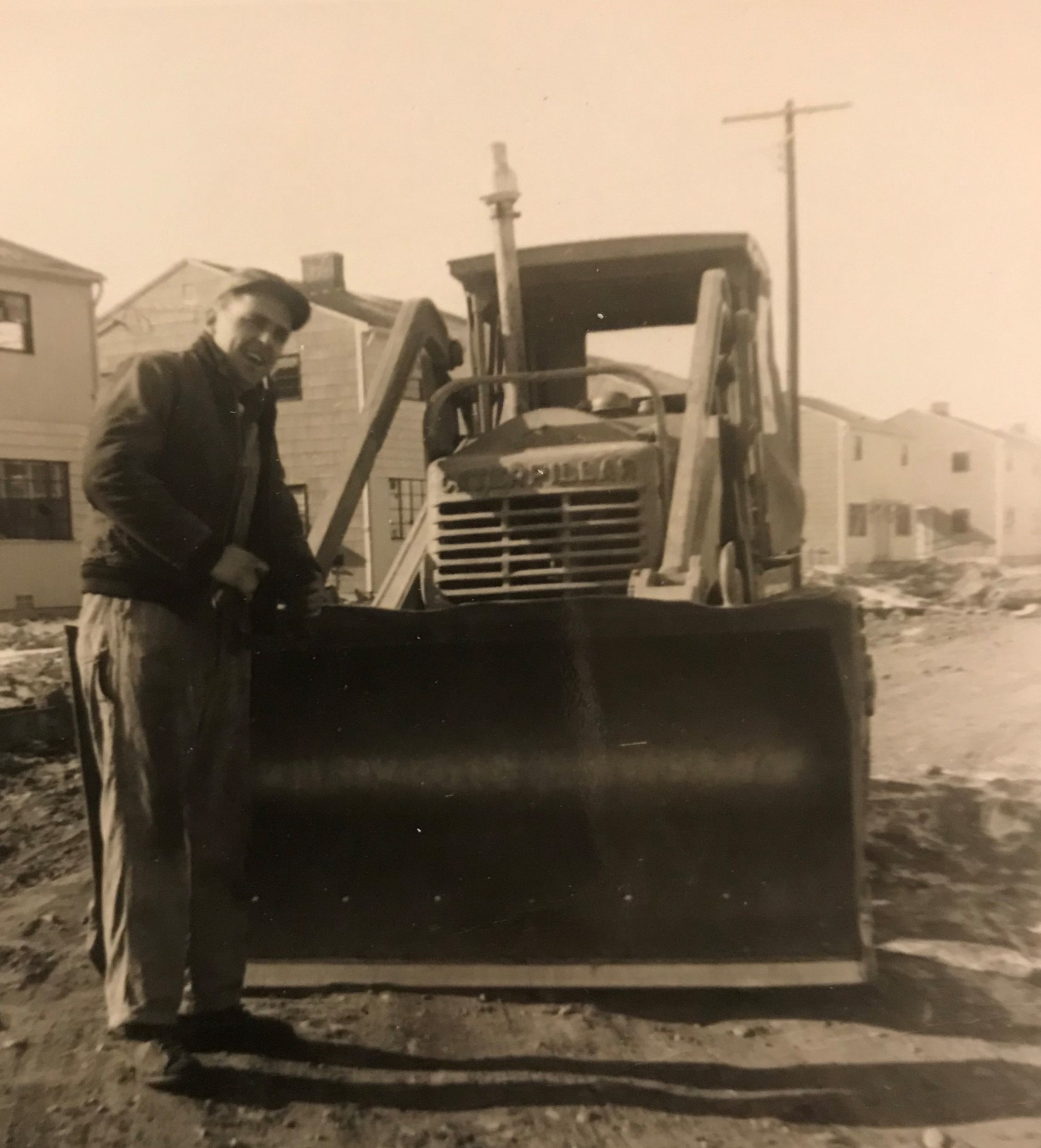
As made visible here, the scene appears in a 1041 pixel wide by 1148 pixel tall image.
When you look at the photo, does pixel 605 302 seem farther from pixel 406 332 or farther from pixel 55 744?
pixel 55 744

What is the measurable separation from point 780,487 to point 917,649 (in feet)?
28.6

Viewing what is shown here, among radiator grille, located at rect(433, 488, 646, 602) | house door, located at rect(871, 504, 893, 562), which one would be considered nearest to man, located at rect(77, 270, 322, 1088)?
radiator grille, located at rect(433, 488, 646, 602)

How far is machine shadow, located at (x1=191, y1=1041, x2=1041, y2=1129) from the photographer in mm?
2551

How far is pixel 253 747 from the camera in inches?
126

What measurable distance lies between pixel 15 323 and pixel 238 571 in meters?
6.08

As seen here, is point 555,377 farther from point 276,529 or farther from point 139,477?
point 139,477

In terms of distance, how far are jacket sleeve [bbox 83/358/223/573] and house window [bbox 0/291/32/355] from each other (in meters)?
3.46

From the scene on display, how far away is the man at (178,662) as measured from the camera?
2738mm

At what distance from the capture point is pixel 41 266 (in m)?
6.69

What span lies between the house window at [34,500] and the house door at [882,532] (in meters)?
23.7

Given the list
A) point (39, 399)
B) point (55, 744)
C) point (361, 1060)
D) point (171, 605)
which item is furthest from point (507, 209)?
point (39, 399)

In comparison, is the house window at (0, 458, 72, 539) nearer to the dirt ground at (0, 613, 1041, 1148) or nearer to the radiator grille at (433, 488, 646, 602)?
the radiator grille at (433, 488, 646, 602)

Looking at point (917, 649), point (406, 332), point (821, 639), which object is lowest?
point (917, 649)

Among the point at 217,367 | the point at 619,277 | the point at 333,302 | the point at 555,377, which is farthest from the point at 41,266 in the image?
the point at 217,367
